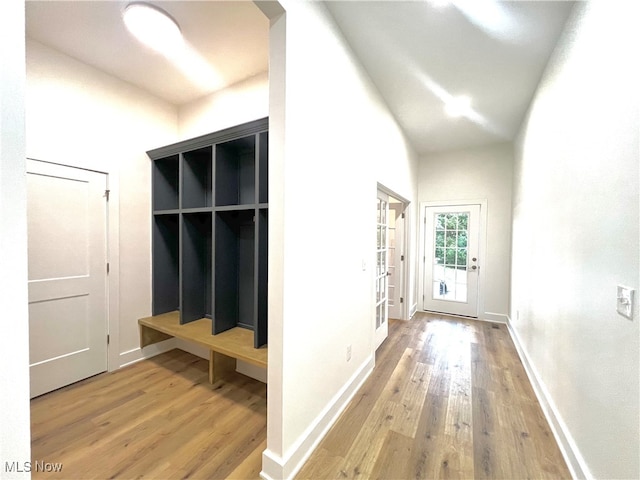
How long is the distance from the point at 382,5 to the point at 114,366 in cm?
383

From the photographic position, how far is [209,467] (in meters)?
1.55

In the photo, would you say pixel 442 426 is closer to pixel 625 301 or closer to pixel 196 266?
pixel 625 301

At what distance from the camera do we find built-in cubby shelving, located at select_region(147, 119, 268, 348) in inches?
78.4

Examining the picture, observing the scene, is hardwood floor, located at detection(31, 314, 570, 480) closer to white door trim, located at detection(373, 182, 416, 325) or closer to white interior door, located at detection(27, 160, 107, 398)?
white interior door, located at detection(27, 160, 107, 398)

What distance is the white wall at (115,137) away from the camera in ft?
7.24

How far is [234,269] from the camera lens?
8.12ft

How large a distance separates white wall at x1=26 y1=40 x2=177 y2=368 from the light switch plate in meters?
3.64

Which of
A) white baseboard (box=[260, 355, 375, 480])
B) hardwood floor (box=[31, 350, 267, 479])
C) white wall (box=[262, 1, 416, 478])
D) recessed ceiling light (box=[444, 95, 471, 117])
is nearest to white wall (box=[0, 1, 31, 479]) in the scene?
white wall (box=[262, 1, 416, 478])

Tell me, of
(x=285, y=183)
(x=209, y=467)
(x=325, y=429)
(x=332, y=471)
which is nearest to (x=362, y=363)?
(x=325, y=429)

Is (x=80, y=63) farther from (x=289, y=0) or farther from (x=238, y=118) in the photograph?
(x=289, y=0)

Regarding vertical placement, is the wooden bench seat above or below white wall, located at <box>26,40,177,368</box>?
below

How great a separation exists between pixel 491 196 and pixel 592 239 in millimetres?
3207

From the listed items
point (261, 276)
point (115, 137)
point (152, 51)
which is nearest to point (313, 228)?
point (261, 276)

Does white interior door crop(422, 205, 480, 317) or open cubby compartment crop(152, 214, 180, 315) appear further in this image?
white interior door crop(422, 205, 480, 317)
